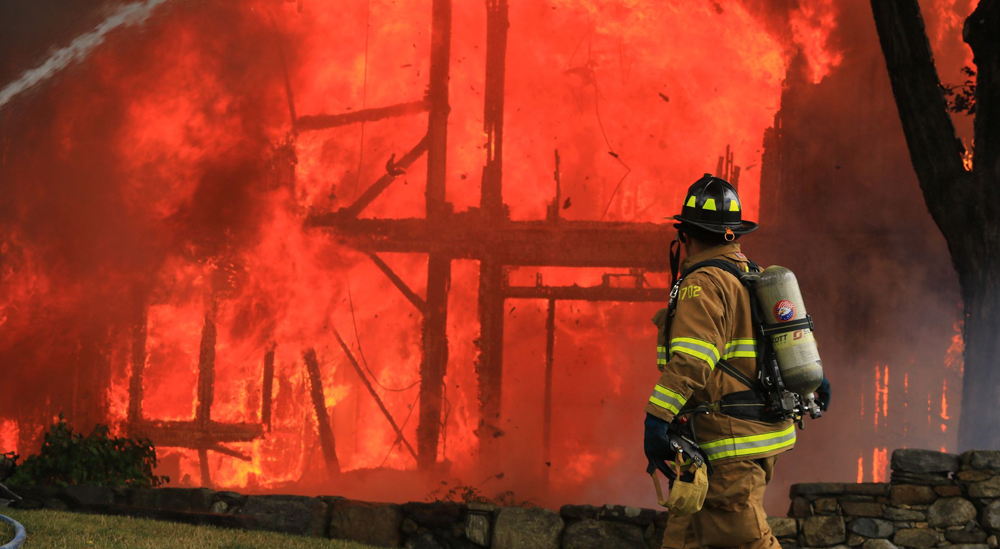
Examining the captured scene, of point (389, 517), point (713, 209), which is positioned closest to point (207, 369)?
point (389, 517)

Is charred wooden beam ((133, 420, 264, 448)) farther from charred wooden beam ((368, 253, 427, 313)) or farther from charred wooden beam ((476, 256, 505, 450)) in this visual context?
charred wooden beam ((476, 256, 505, 450))

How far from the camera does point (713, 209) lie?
411cm

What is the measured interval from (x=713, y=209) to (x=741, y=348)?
622 millimetres

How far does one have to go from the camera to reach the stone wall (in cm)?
647

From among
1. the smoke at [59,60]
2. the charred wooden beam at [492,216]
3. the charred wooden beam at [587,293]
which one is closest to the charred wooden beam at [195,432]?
the charred wooden beam at [492,216]

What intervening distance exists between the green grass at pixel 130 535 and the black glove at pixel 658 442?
3078mm

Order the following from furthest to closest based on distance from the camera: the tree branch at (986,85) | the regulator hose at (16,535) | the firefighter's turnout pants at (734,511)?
the tree branch at (986,85) < the regulator hose at (16,535) < the firefighter's turnout pants at (734,511)

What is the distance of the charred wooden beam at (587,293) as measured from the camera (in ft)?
28.5

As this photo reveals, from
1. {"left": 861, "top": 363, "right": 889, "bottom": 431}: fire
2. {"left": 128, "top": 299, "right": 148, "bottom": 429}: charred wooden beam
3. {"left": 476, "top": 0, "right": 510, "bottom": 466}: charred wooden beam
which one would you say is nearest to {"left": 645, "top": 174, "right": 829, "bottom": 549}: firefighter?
{"left": 476, "top": 0, "right": 510, "bottom": 466}: charred wooden beam

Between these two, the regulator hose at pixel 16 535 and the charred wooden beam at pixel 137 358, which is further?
the charred wooden beam at pixel 137 358

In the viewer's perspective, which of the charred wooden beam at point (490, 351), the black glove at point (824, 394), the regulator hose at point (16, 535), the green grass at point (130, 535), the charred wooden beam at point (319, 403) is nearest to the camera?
the black glove at point (824, 394)

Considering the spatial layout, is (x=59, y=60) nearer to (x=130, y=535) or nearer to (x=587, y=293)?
(x=130, y=535)

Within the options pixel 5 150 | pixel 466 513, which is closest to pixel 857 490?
pixel 466 513

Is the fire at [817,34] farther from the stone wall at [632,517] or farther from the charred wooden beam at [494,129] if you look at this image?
the stone wall at [632,517]
